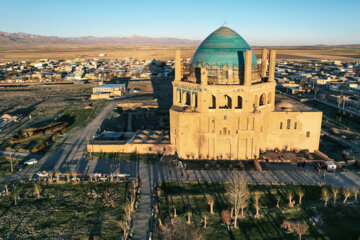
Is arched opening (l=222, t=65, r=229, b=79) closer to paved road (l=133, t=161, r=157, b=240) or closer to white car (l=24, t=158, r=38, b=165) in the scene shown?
paved road (l=133, t=161, r=157, b=240)

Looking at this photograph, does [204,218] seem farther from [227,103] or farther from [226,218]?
[227,103]

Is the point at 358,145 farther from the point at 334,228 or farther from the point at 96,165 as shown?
the point at 96,165

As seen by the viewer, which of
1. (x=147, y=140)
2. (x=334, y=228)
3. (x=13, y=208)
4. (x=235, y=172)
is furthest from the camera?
(x=147, y=140)

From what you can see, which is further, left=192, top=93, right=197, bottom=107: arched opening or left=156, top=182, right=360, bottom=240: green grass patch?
left=192, top=93, right=197, bottom=107: arched opening

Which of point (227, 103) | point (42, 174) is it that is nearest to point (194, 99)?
point (227, 103)

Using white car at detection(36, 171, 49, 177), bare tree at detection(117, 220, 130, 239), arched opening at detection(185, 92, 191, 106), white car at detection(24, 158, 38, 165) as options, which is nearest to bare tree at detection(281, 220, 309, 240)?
bare tree at detection(117, 220, 130, 239)

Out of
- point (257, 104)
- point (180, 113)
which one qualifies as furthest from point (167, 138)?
point (257, 104)
